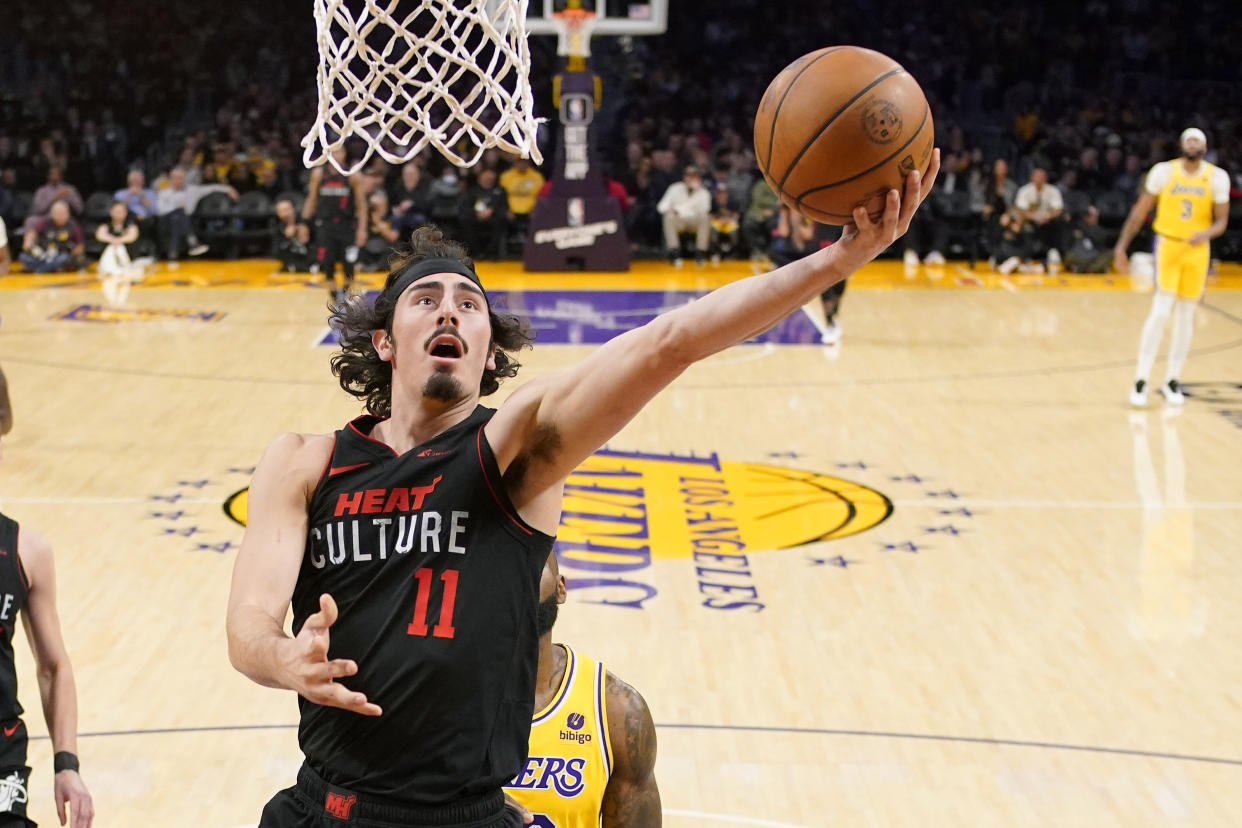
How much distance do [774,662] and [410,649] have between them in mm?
3702

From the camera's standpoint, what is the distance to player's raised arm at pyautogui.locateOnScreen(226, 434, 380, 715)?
2264 mm

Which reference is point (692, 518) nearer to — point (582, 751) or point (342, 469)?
point (582, 751)

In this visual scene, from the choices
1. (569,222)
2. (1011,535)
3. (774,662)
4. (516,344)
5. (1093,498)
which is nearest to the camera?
(516,344)

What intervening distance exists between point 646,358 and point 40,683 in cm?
207

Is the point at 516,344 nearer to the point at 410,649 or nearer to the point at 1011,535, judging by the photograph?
the point at 410,649

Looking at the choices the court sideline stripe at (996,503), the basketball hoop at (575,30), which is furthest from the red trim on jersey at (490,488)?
the basketball hoop at (575,30)

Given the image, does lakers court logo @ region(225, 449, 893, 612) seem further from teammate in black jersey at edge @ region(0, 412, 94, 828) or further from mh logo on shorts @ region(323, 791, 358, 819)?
mh logo on shorts @ region(323, 791, 358, 819)

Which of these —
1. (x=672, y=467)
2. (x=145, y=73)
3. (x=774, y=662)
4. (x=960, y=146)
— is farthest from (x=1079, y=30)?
(x=774, y=662)

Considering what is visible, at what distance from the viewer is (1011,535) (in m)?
7.85

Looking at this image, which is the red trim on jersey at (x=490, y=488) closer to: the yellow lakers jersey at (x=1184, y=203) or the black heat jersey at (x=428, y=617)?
the black heat jersey at (x=428, y=617)

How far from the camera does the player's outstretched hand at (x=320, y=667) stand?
2.23 metres

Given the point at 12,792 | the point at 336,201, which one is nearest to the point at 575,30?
the point at 336,201

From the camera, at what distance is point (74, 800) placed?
361 centimetres

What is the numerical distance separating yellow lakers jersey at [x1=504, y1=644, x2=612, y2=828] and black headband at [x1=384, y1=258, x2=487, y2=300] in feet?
3.38
